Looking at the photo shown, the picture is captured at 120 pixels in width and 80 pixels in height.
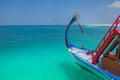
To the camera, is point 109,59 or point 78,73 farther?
point 78,73

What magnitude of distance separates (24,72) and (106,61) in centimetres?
702

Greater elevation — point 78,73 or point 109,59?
point 109,59

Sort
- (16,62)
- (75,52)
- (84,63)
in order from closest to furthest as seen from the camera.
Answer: (84,63) → (75,52) → (16,62)

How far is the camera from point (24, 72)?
44.8 feet

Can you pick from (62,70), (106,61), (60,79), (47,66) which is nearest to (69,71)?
(62,70)

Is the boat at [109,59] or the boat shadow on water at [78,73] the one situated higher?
the boat at [109,59]

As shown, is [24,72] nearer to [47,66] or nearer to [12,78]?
[12,78]

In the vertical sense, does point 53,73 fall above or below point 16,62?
above

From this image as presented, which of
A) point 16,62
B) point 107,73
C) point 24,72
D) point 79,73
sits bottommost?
point 16,62

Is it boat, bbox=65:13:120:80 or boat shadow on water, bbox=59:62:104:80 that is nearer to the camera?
boat, bbox=65:13:120:80

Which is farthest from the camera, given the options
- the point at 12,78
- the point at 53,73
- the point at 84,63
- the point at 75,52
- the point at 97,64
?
the point at 75,52

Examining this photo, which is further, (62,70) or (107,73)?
(62,70)

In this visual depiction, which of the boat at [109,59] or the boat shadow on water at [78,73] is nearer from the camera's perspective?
the boat at [109,59]

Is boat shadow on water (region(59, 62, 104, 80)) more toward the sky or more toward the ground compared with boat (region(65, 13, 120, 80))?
more toward the ground
